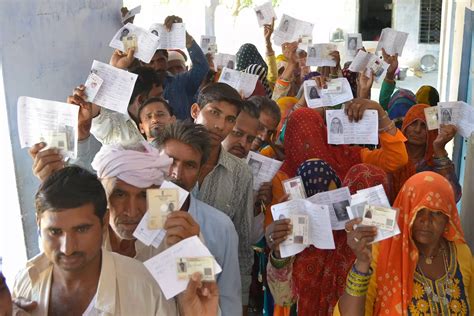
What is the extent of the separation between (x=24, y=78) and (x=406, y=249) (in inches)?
80.4

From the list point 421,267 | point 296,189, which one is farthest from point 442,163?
point 296,189

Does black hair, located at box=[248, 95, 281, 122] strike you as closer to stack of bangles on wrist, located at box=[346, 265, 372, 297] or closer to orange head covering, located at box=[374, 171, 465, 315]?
orange head covering, located at box=[374, 171, 465, 315]

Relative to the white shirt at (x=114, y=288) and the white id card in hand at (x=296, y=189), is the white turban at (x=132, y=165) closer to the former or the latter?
the white shirt at (x=114, y=288)

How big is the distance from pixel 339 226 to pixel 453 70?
133 inches

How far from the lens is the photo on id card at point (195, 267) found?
1.77m

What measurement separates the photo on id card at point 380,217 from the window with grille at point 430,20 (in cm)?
1276

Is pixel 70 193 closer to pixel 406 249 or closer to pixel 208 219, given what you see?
pixel 208 219

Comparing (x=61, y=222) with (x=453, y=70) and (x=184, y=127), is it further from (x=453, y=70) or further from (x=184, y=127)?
(x=453, y=70)

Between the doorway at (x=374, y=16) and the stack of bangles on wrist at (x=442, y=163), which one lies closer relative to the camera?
the stack of bangles on wrist at (x=442, y=163)

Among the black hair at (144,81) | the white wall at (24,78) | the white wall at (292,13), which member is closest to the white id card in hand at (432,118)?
the black hair at (144,81)

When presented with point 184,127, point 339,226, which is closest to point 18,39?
point 184,127

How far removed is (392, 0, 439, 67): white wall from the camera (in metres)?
13.8

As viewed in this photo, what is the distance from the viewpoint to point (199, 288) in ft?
6.02

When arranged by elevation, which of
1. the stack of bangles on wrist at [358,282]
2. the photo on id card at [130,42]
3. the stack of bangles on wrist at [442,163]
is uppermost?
the photo on id card at [130,42]
